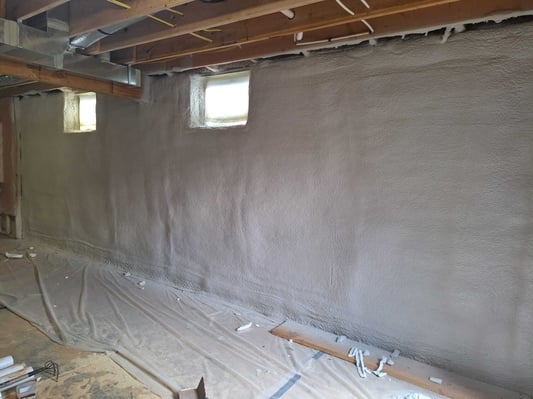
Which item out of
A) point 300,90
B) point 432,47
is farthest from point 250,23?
point 432,47

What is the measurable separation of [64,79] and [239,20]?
1946mm

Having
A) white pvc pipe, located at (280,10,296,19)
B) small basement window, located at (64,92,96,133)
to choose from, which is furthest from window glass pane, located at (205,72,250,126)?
small basement window, located at (64,92,96,133)

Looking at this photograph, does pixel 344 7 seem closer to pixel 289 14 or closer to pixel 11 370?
pixel 289 14

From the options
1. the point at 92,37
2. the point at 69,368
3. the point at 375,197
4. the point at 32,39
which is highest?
the point at 92,37

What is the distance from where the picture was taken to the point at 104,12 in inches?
86.2

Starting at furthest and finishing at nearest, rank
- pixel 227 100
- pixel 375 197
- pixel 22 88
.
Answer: pixel 22 88 < pixel 227 100 < pixel 375 197

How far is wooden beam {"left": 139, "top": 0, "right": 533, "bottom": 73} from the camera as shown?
1929 millimetres

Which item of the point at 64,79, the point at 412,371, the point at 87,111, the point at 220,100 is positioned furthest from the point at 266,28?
the point at 87,111

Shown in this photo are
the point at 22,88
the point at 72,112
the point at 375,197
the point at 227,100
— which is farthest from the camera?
the point at 72,112

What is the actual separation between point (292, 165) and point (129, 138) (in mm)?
2190

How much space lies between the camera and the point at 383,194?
246cm

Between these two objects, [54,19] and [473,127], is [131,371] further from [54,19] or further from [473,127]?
[473,127]

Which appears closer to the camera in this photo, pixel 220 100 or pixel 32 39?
pixel 32 39

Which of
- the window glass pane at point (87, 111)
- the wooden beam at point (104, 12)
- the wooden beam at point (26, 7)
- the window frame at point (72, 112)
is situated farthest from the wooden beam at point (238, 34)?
the window frame at point (72, 112)
